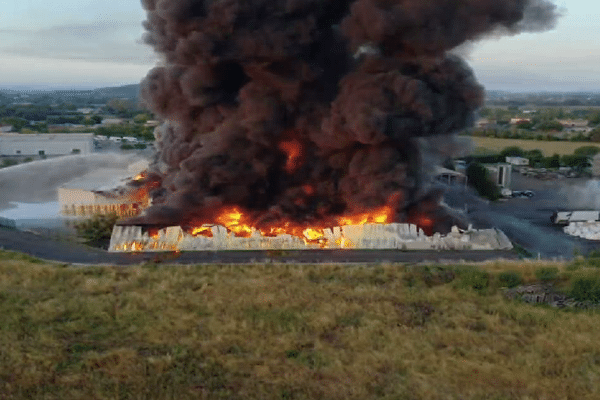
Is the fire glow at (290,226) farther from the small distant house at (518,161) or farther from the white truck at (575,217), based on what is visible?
the small distant house at (518,161)

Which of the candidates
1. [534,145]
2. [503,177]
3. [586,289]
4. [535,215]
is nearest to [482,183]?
[503,177]

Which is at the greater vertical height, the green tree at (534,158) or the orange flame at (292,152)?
the orange flame at (292,152)

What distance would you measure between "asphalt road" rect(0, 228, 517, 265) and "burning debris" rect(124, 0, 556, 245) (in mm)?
3293

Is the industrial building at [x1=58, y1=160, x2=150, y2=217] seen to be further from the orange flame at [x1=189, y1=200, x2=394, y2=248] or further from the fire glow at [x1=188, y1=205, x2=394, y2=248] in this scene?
the fire glow at [x1=188, y1=205, x2=394, y2=248]

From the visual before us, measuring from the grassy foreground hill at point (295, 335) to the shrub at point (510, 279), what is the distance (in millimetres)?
61

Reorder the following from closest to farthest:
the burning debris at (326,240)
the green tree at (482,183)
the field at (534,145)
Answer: the burning debris at (326,240), the green tree at (482,183), the field at (534,145)

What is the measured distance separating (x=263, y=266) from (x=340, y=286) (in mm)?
5175

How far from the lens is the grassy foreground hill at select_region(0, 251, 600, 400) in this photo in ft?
47.4

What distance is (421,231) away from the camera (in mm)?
33375

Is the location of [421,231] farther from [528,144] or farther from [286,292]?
[528,144]

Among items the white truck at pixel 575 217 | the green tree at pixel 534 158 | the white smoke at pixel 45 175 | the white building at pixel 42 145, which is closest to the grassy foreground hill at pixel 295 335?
the white truck at pixel 575 217

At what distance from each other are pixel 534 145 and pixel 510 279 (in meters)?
64.8

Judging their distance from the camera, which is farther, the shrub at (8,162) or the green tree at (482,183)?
the shrub at (8,162)

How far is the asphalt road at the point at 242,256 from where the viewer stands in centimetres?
2977
